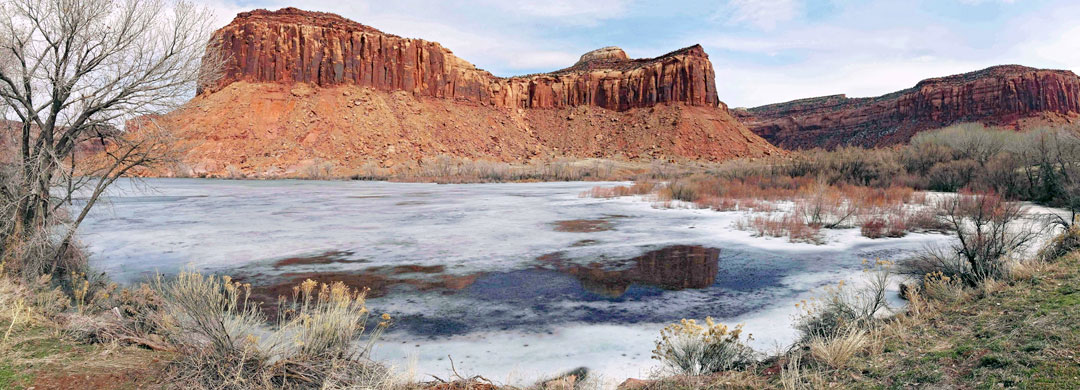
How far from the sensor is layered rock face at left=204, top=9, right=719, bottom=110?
190 ft

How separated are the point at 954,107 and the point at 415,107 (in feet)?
243

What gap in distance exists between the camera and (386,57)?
62.6 m

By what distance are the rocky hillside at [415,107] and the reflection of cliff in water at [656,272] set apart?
44.6m

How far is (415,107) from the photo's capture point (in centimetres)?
6088

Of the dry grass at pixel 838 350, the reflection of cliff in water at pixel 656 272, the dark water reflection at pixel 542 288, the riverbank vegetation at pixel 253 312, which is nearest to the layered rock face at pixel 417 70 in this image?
the riverbank vegetation at pixel 253 312

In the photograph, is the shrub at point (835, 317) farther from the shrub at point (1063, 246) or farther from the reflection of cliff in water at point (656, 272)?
the shrub at point (1063, 246)

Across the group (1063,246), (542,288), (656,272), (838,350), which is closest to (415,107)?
(656,272)

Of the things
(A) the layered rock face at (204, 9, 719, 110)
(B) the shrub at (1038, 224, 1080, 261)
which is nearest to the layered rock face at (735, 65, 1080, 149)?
(A) the layered rock face at (204, 9, 719, 110)

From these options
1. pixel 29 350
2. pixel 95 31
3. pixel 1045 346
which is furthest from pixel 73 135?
pixel 1045 346

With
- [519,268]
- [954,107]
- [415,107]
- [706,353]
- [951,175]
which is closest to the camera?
[706,353]

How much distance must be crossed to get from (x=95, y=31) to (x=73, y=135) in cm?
148

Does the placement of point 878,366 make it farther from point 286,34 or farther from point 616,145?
point 286,34

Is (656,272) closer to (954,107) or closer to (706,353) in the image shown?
(706,353)

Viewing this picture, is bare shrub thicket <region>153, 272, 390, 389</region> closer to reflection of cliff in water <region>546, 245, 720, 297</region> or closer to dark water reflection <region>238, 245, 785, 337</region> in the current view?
dark water reflection <region>238, 245, 785, 337</region>
